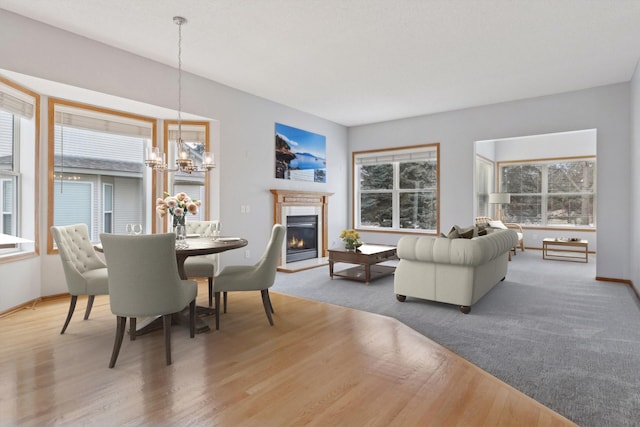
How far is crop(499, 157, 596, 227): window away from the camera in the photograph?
27.7ft

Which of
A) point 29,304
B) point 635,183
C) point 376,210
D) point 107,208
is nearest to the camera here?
point 29,304

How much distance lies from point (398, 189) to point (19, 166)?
631cm

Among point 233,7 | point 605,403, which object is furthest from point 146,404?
point 233,7

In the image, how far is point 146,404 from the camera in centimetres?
197

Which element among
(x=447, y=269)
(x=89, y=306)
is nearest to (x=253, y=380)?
(x=89, y=306)

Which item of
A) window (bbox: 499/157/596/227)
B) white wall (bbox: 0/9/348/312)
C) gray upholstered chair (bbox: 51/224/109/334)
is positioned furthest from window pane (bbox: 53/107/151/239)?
window (bbox: 499/157/596/227)

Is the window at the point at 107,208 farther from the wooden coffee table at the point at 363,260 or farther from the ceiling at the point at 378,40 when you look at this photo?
the wooden coffee table at the point at 363,260

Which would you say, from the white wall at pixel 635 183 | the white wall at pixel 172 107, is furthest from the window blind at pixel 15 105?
the white wall at pixel 635 183

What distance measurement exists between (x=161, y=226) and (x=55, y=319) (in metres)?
1.95

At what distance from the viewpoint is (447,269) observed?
376 centimetres

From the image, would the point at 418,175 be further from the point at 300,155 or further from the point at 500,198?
the point at 500,198

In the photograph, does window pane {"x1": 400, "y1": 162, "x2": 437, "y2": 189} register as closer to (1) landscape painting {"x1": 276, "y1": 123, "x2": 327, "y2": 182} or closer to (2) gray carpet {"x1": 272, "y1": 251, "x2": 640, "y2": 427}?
(1) landscape painting {"x1": 276, "y1": 123, "x2": 327, "y2": 182}

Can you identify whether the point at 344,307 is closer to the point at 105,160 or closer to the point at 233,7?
the point at 233,7

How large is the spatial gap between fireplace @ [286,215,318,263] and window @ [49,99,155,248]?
2.46 metres
